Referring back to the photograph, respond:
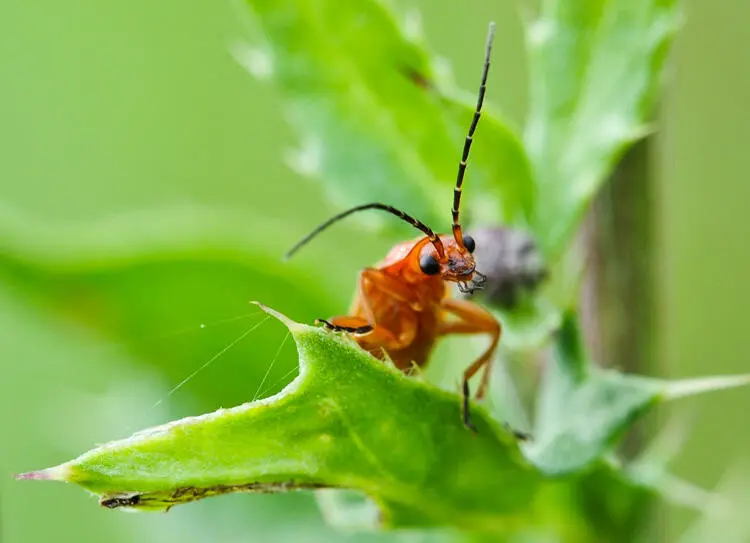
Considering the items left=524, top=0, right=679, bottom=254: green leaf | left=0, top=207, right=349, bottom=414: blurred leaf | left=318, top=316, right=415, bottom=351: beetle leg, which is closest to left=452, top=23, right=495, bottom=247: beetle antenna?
left=524, top=0, right=679, bottom=254: green leaf

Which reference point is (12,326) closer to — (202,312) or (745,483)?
(202,312)

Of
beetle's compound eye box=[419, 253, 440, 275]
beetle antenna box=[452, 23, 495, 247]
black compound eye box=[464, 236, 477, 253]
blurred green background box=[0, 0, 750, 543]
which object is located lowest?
blurred green background box=[0, 0, 750, 543]

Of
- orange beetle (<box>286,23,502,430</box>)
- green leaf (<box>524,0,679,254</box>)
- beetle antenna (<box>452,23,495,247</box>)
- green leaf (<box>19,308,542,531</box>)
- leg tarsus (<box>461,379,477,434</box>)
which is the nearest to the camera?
green leaf (<box>19,308,542,531</box>)

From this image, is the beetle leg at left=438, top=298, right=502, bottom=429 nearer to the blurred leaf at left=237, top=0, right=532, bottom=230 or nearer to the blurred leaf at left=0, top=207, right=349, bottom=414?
the blurred leaf at left=237, top=0, right=532, bottom=230

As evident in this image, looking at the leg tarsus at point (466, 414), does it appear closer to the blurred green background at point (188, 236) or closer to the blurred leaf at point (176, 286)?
the blurred green background at point (188, 236)

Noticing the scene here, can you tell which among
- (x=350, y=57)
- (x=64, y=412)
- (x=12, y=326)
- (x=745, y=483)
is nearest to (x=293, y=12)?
(x=350, y=57)

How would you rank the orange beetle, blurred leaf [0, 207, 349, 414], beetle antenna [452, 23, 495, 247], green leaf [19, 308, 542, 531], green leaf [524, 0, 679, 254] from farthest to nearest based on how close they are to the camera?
blurred leaf [0, 207, 349, 414] → the orange beetle → green leaf [524, 0, 679, 254] → beetle antenna [452, 23, 495, 247] → green leaf [19, 308, 542, 531]

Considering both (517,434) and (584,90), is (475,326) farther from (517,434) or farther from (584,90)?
(584,90)
